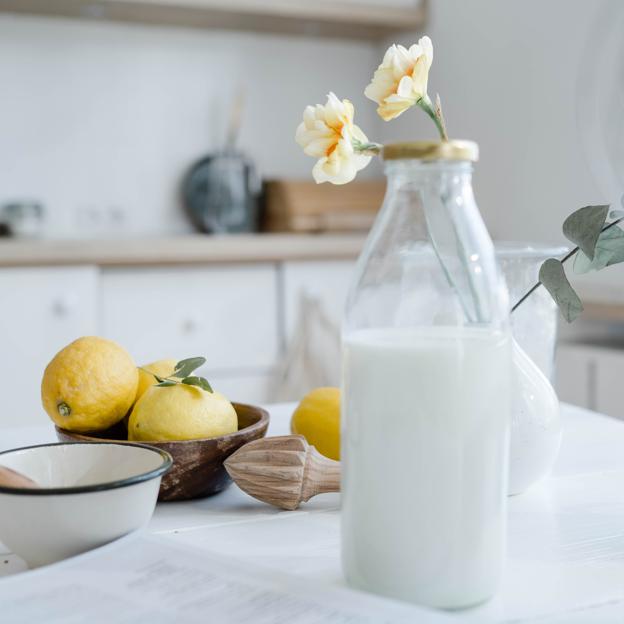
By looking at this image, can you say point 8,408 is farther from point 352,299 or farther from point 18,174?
point 352,299

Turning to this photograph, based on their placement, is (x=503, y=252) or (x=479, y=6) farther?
(x=479, y=6)

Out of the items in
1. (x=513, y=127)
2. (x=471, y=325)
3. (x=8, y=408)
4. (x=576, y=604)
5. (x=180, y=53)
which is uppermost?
(x=180, y=53)

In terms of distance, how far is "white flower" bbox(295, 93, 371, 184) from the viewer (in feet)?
2.24

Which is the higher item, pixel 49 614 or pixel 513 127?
pixel 513 127

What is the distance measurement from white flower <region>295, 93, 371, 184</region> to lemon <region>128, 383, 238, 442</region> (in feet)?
0.75

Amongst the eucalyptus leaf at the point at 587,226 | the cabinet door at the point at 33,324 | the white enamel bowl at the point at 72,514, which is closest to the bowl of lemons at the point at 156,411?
the white enamel bowl at the point at 72,514

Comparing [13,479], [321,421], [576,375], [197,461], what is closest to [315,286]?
[576,375]

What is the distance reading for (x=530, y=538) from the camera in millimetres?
686

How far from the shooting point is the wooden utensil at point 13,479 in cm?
61

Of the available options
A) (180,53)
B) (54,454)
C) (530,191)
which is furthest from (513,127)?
(54,454)

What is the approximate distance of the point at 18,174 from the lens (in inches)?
108

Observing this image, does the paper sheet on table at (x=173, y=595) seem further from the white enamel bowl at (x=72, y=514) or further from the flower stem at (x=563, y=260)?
the flower stem at (x=563, y=260)

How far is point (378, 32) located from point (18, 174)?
4.22ft

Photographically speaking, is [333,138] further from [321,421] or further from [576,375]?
[576,375]
